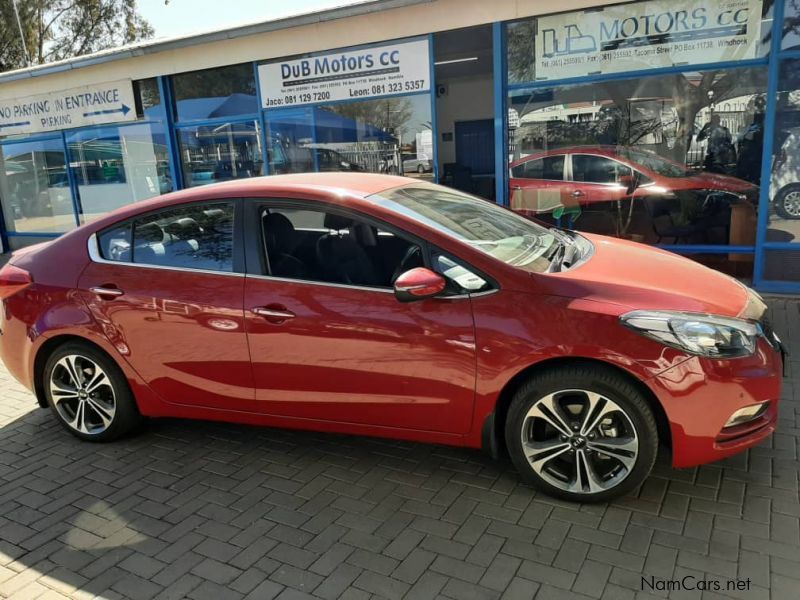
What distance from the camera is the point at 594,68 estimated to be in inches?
288

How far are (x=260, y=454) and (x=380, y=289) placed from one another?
138 centimetres

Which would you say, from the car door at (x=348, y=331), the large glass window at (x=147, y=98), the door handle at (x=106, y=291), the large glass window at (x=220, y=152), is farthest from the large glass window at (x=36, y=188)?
the car door at (x=348, y=331)

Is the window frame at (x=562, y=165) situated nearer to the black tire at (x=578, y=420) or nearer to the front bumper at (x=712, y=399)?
the front bumper at (x=712, y=399)

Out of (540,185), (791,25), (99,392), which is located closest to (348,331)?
(99,392)

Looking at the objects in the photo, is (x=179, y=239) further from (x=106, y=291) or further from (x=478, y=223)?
(x=478, y=223)

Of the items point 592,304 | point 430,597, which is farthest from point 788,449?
point 430,597

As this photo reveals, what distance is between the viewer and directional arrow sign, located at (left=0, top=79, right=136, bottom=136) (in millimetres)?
10578

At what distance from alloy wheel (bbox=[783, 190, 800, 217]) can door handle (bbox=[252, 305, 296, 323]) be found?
5815 millimetres

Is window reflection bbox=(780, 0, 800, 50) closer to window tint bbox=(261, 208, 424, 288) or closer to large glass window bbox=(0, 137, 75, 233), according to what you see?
window tint bbox=(261, 208, 424, 288)

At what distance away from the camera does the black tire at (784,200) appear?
667 centimetres

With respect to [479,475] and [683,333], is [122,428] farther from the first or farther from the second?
[683,333]

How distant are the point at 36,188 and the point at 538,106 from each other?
34.2 ft

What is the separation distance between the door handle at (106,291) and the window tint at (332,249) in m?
1.00

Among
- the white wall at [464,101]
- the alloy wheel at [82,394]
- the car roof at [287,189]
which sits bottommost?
the alloy wheel at [82,394]
